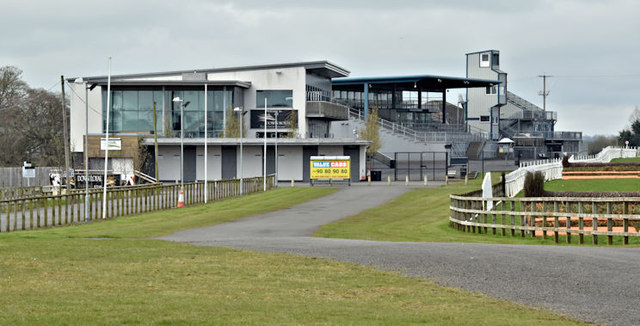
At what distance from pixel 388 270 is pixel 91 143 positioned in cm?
6686


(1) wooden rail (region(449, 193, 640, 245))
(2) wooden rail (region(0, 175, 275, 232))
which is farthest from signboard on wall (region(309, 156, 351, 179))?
(1) wooden rail (region(449, 193, 640, 245))

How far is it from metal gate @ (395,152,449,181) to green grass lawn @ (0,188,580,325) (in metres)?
59.6

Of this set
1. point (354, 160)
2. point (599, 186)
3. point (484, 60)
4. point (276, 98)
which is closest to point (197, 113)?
point (276, 98)

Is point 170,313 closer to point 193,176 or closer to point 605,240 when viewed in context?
point 605,240

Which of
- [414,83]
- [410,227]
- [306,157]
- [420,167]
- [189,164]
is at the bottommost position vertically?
[410,227]

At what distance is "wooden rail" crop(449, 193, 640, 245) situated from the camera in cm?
2166

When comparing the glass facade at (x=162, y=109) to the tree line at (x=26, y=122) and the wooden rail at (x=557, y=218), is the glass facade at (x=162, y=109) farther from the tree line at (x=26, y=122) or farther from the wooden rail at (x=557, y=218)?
the wooden rail at (x=557, y=218)

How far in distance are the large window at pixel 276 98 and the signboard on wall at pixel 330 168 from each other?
23.0 m

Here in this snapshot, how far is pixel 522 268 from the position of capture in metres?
14.6

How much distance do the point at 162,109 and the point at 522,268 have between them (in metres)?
74.9

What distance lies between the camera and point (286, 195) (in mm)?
52406

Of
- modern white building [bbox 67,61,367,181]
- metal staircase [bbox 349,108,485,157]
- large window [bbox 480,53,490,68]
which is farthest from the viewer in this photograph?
large window [bbox 480,53,490,68]

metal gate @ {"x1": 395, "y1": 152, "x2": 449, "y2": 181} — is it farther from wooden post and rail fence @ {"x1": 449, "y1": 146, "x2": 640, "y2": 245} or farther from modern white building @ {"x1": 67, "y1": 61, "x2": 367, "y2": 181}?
wooden post and rail fence @ {"x1": 449, "y1": 146, "x2": 640, "y2": 245}

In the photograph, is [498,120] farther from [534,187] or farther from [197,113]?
[534,187]
